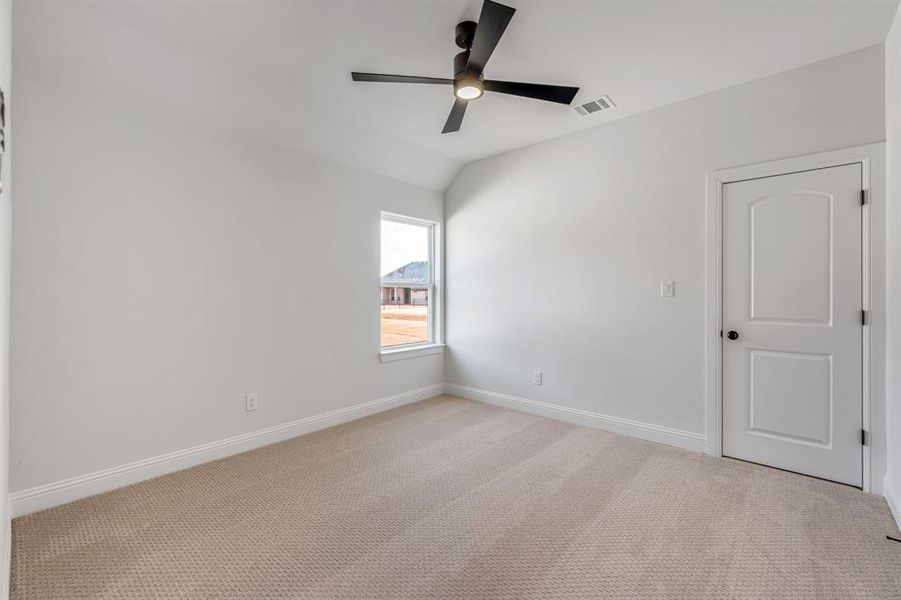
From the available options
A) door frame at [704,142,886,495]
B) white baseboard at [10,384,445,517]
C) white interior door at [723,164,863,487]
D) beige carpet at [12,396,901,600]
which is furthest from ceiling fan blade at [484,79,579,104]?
white baseboard at [10,384,445,517]

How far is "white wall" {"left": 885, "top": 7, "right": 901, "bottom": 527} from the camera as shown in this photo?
2.18 m

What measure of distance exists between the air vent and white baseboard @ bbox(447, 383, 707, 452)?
247 cm

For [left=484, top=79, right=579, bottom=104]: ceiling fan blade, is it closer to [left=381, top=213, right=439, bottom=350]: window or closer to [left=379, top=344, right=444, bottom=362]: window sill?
[left=381, top=213, right=439, bottom=350]: window

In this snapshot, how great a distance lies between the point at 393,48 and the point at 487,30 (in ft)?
2.41

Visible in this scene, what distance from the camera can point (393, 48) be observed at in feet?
8.07

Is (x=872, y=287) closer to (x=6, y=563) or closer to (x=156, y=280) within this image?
(x=156, y=280)

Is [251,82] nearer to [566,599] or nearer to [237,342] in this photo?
[237,342]

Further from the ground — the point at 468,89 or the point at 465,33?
the point at 465,33

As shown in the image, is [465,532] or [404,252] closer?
[465,532]

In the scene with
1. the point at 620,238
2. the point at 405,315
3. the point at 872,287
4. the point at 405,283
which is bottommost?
the point at 405,315

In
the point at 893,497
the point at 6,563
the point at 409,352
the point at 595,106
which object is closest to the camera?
the point at 6,563

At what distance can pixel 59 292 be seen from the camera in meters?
2.39

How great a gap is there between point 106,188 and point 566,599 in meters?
3.24

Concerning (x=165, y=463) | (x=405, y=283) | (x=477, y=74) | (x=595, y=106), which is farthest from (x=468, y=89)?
(x=165, y=463)
